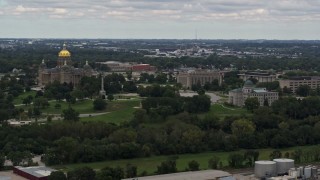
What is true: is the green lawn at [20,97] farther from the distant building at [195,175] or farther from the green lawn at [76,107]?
the distant building at [195,175]

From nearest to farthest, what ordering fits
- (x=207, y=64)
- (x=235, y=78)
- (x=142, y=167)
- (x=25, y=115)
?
(x=142, y=167)
(x=25, y=115)
(x=235, y=78)
(x=207, y=64)

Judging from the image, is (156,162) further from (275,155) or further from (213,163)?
(275,155)

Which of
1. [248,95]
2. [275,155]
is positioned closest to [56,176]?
[275,155]

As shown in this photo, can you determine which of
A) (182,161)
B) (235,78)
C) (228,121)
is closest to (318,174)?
(182,161)

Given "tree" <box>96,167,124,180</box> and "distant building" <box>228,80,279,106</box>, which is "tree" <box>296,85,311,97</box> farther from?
"tree" <box>96,167,124,180</box>

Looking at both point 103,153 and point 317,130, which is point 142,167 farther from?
point 317,130

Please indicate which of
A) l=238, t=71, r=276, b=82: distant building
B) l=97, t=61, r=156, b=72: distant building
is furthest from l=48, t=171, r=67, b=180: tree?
l=97, t=61, r=156, b=72: distant building
